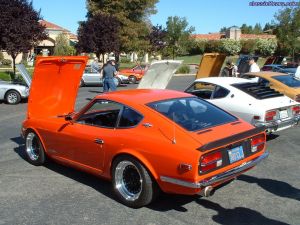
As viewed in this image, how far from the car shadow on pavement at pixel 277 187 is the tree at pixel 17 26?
1852cm

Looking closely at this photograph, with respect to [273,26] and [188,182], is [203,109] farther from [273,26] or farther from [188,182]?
[273,26]

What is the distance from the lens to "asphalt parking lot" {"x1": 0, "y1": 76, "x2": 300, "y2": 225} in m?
4.75

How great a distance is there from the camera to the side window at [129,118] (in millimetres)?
5242

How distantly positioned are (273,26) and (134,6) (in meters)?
14.9

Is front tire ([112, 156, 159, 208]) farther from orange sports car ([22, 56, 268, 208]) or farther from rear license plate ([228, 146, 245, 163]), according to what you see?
rear license plate ([228, 146, 245, 163])

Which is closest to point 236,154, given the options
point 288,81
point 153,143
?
point 153,143

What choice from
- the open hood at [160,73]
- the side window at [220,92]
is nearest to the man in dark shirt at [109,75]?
the open hood at [160,73]

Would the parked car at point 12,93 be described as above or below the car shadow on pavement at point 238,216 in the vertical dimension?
above

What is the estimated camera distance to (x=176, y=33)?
172ft

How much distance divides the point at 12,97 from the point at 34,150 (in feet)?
31.4

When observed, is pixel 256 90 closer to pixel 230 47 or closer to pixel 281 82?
pixel 281 82

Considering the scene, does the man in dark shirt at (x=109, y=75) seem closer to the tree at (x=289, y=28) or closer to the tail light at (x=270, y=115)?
the tail light at (x=270, y=115)

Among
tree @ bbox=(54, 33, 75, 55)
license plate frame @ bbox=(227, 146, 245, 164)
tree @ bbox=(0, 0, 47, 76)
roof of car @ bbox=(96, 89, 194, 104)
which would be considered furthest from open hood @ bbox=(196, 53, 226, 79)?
tree @ bbox=(54, 33, 75, 55)

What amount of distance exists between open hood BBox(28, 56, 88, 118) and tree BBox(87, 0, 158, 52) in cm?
3348
